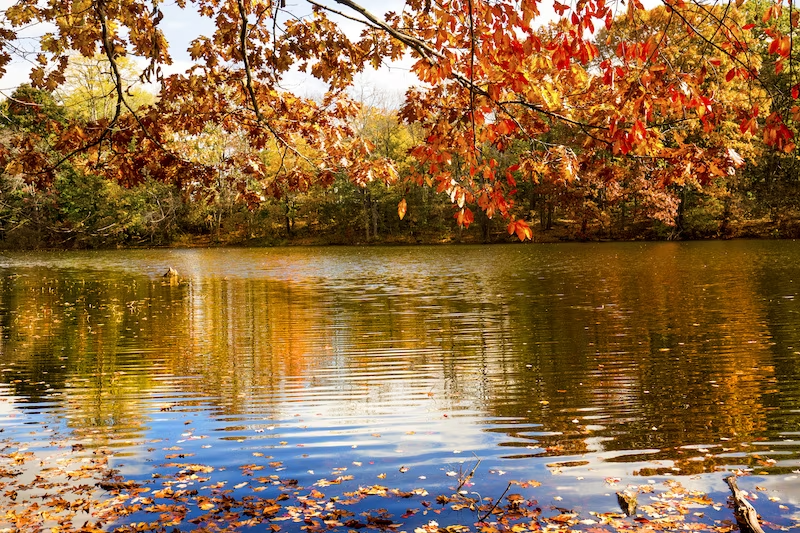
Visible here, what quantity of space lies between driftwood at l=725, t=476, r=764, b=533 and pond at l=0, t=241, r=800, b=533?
13 cm

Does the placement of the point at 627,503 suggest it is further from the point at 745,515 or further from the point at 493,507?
the point at 493,507

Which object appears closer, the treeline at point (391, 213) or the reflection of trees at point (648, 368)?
the reflection of trees at point (648, 368)

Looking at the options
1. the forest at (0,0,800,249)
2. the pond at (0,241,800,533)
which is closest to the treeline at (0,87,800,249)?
the pond at (0,241,800,533)

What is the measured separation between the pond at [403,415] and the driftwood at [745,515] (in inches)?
5.3

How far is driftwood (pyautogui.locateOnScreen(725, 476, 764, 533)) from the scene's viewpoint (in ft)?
13.1

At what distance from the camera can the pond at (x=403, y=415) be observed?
15.3 feet

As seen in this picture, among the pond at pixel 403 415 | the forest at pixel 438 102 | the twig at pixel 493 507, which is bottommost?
the twig at pixel 493 507

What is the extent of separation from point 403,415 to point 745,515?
3563mm

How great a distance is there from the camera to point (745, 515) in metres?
4.10

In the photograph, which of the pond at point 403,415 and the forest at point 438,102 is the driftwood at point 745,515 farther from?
the forest at point 438,102

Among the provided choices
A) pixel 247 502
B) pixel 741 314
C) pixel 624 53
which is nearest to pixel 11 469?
pixel 247 502

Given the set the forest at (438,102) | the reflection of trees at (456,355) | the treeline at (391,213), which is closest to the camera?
the forest at (438,102)

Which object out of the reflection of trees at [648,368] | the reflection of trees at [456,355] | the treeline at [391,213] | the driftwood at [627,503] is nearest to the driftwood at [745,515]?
the driftwood at [627,503]

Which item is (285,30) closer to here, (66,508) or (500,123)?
(500,123)
